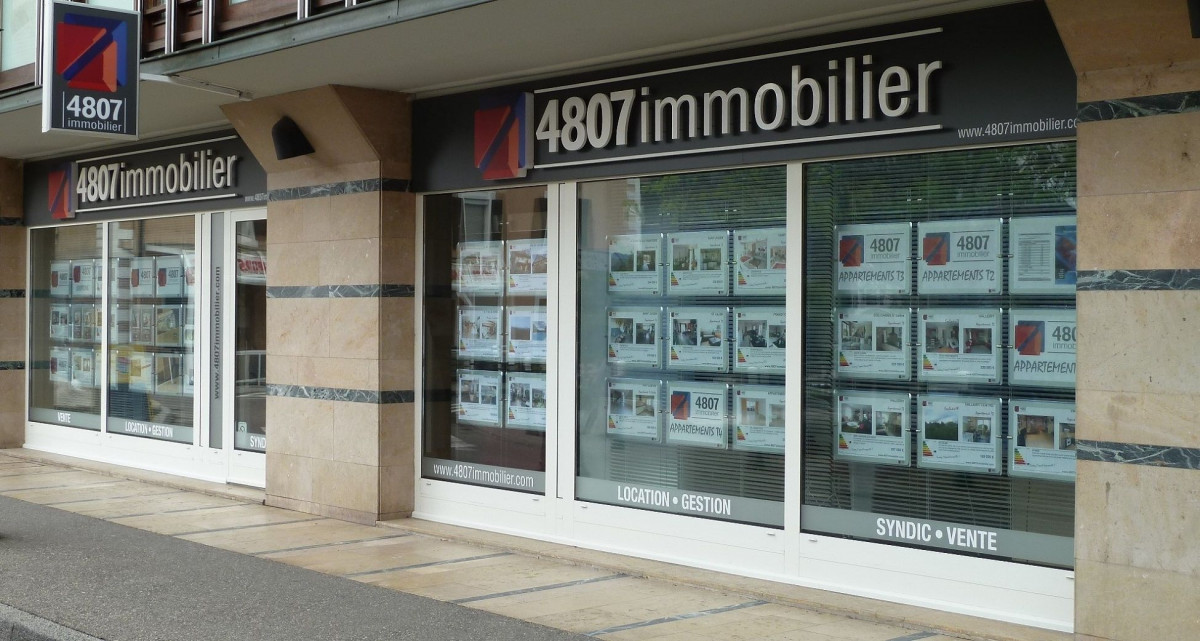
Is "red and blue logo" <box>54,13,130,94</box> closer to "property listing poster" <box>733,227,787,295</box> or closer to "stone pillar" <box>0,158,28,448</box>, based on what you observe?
"property listing poster" <box>733,227,787,295</box>

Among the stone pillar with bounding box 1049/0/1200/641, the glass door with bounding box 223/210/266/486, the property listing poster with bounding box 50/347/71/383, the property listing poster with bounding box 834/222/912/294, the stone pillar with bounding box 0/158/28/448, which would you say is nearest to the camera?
the stone pillar with bounding box 1049/0/1200/641

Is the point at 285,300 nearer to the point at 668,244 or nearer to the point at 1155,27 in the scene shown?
the point at 668,244

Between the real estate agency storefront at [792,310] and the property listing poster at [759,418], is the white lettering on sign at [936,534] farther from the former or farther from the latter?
the property listing poster at [759,418]

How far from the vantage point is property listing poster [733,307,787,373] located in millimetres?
7004

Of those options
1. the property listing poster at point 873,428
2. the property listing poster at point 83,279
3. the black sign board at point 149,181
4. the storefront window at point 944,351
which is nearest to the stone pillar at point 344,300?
the black sign board at point 149,181

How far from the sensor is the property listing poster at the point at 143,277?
40.1 ft

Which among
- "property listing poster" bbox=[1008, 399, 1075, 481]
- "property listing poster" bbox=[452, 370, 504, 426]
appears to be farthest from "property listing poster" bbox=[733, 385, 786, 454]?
"property listing poster" bbox=[452, 370, 504, 426]

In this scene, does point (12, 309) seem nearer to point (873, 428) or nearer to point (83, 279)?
point (83, 279)

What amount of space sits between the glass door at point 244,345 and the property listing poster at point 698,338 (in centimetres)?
474

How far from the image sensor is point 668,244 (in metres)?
7.60

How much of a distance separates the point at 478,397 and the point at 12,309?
316 inches

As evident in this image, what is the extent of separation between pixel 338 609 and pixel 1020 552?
3.59 metres

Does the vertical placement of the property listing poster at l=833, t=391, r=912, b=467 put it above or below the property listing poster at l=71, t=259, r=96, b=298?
below

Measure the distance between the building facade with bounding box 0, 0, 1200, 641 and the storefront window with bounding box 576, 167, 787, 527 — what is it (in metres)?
0.02
